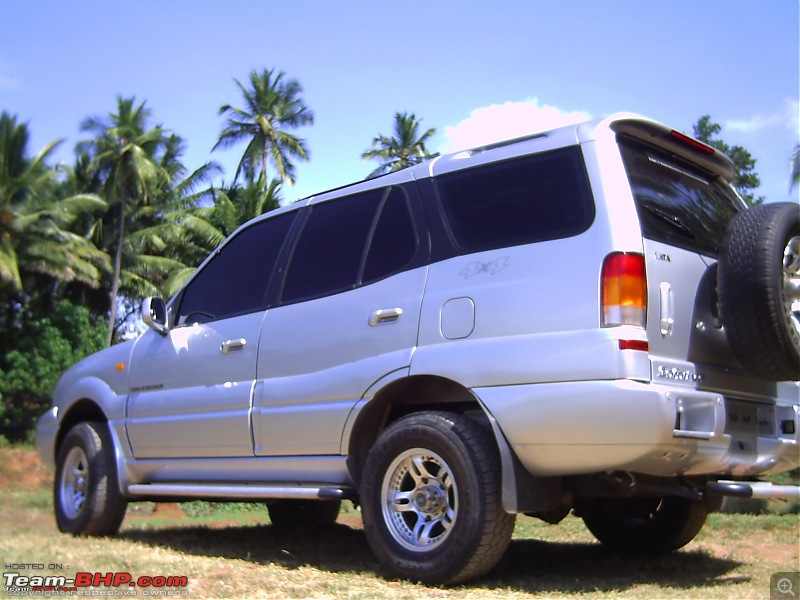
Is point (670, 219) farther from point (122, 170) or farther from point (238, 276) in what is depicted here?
point (122, 170)

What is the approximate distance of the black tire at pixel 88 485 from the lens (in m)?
6.41

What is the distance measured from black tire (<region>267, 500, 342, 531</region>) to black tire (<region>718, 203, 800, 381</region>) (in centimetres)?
411

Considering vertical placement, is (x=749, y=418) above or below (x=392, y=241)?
below

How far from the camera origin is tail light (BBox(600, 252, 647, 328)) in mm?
4094

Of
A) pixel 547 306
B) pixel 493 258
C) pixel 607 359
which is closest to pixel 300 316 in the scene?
pixel 493 258

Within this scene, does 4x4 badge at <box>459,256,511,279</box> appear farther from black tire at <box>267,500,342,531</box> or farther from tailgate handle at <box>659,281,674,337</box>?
black tire at <box>267,500,342,531</box>

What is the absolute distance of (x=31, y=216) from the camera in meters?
28.8

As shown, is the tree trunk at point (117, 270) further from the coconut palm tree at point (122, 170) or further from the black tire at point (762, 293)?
the black tire at point (762, 293)

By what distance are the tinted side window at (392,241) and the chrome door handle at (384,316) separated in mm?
247

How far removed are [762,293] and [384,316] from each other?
75.1 inches

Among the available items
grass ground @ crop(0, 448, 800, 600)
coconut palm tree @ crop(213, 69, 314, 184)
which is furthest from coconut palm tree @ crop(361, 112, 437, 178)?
grass ground @ crop(0, 448, 800, 600)

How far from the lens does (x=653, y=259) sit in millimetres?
4285

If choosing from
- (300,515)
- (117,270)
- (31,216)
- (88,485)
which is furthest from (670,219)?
(117,270)

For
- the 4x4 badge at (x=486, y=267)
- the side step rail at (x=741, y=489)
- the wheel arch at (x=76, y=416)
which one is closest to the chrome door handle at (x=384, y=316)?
the 4x4 badge at (x=486, y=267)
